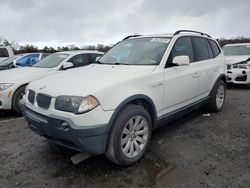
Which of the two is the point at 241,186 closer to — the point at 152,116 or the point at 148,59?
the point at 152,116

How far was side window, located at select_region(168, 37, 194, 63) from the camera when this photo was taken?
402 centimetres

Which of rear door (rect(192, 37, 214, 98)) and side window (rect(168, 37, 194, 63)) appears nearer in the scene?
side window (rect(168, 37, 194, 63))

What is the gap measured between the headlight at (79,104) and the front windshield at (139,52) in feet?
4.49

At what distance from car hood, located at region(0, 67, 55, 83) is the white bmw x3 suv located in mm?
2269

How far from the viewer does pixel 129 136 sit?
3.20 m

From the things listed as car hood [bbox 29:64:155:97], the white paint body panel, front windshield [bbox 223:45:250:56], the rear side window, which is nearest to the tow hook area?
the white paint body panel

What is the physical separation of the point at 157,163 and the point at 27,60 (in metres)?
9.40

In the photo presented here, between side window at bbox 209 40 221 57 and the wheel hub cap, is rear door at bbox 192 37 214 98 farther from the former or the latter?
the wheel hub cap

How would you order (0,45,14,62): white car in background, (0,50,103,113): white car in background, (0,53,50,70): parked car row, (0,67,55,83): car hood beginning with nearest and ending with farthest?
(0,50,103,113): white car in background
(0,67,55,83): car hood
(0,53,50,70): parked car row
(0,45,14,62): white car in background

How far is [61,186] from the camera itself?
2814 millimetres

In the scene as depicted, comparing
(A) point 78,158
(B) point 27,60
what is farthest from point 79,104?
(B) point 27,60

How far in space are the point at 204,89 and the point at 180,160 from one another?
1.99 metres

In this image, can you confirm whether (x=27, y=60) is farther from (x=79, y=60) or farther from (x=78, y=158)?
(x=78, y=158)

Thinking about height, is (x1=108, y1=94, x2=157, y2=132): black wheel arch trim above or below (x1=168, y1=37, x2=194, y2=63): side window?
below
